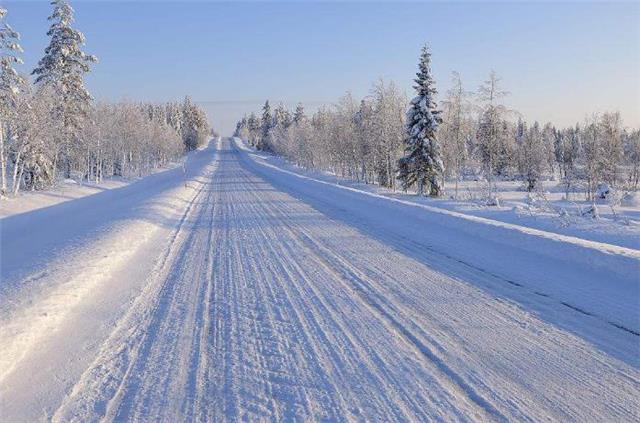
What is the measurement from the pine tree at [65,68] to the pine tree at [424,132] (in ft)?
100.0

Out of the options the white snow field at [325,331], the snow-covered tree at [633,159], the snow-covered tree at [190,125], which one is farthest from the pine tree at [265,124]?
the white snow field at [325,331]

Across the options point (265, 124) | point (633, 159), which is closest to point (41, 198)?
point (633, 159)

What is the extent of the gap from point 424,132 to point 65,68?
3417cm

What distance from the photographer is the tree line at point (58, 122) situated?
32.6 m

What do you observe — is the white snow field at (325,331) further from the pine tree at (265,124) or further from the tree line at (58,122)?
the pine tree at (265,124)

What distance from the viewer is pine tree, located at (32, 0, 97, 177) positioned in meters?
45.2

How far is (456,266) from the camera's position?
9125mm

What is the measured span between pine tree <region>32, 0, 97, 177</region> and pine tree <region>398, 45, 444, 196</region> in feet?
100.0

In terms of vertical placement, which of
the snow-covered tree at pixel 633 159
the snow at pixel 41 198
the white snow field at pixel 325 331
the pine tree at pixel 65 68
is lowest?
the snow at pixel 41 198

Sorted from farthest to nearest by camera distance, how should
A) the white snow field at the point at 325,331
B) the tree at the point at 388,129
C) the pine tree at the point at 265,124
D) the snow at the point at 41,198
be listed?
the pine tree at the point at 265,124, the tree at the point at 388,129, the snow at the point at 41,198, the white snow field at the point at 325,331

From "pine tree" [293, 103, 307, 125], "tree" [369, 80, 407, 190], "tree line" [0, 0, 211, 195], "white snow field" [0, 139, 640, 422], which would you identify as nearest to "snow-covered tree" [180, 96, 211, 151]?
"pine tree" [293, 103, 307, 125]

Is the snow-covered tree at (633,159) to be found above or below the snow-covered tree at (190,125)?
below

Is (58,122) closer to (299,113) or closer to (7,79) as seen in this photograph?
(7,79)

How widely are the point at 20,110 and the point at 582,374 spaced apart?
3696 centimetres
